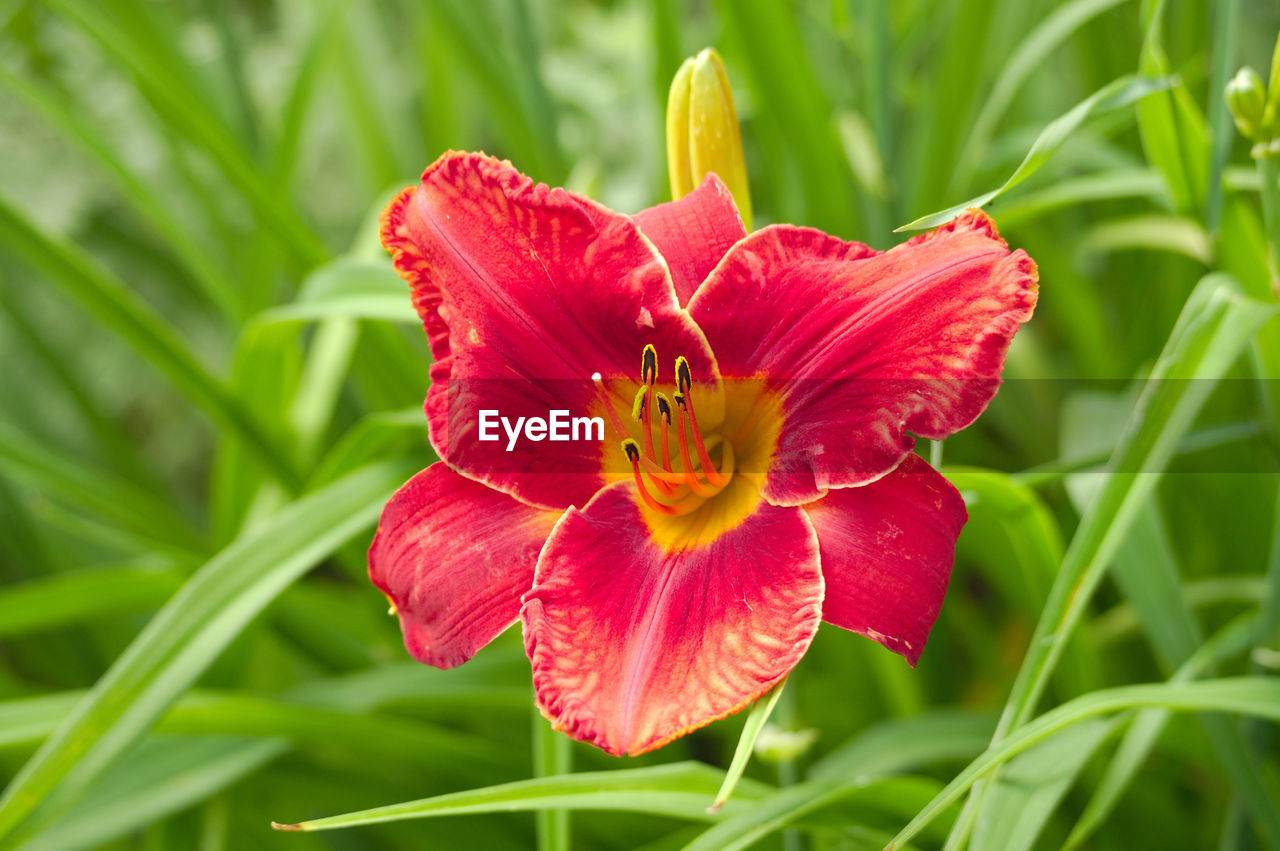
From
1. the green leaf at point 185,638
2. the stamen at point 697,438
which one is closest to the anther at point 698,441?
the stamen at point 697,438

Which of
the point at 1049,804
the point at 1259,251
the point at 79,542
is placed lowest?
the point at 79,542

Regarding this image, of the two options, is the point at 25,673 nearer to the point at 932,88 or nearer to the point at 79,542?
the point at 79,542

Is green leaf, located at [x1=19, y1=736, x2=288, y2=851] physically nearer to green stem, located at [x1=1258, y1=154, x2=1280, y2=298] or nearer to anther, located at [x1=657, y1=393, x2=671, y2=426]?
anther, located at [x1=657, y1=393, x2=671, y2=426]

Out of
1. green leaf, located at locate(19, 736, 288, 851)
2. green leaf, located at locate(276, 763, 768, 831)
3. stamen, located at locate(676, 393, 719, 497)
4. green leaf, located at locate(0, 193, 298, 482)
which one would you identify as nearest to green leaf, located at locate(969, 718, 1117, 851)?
green leaf, located at locate(276, 763, 768, 831)

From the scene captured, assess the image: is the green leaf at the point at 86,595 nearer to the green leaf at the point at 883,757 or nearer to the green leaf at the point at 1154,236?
the green leaf at the point at 883,757

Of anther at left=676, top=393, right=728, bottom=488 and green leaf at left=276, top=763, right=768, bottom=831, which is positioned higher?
anther at left=676, top=393, right=728, bottom=488

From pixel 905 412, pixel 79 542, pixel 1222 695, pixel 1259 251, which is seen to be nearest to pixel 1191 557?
pixel 1259 251
